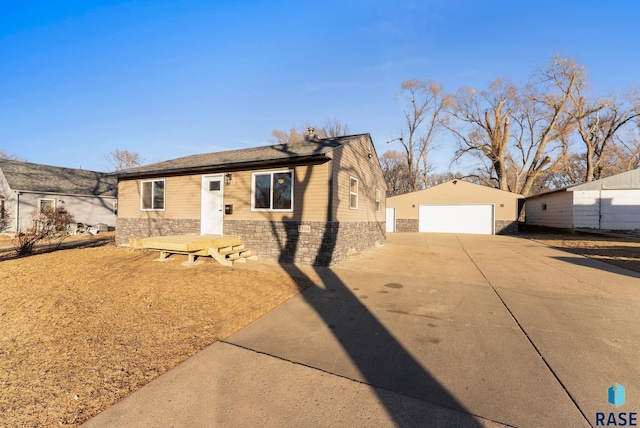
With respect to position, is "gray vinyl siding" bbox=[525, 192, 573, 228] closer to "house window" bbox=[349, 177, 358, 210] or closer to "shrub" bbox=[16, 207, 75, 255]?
"house window" bbox=[349, 177, 358, 210]

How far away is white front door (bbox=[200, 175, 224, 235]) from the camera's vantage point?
9.84m

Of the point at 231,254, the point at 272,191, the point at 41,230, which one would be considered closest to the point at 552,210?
the point at 272,191

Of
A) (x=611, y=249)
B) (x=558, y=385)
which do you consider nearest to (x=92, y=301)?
(x=558, y=385)

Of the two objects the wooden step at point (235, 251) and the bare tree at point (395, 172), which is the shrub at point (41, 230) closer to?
the wooden step at point (235, 251)

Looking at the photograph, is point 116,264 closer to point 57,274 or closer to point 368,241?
point 57,274

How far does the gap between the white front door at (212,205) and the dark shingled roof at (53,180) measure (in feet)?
35.5

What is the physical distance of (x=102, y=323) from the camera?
154 inches

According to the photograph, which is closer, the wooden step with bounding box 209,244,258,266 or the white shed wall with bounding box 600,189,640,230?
the wooden step with bounding box 209,244,258,266

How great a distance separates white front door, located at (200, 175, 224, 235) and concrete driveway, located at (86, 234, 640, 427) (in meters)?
5.95

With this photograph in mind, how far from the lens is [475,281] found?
6.32 meters

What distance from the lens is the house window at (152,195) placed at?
11.3 metres

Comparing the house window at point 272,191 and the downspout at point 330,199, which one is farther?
the house window at point 272,191

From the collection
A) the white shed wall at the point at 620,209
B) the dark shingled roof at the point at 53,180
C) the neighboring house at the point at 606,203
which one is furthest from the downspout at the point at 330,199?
the white shed wall at the point at 620,209

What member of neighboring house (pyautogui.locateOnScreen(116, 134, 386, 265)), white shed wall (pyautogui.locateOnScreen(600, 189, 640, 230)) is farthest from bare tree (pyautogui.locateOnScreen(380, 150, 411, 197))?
neighboring house (pyautogui.locateOnScreen(116, 134, 386, 265))
